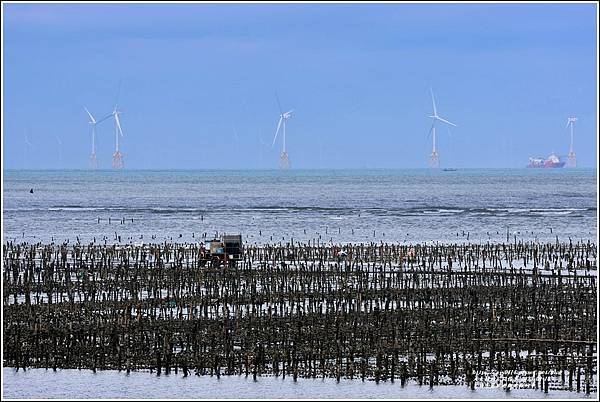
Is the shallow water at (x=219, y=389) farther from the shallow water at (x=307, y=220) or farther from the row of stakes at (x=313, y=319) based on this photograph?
the shallow water at (x=307, y=220)

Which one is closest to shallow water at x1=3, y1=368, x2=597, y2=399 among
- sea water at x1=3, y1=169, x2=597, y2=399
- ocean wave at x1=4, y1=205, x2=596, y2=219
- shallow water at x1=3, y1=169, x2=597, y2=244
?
sea water at x1=3, y1=169, x2=597, y2=399

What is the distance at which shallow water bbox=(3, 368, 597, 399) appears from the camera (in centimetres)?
3022

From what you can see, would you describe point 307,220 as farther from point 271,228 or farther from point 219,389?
point 219,389

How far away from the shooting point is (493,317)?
132ft

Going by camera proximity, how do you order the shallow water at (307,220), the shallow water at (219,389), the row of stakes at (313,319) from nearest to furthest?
the shallow water at (219,389)
the row of stakes at (313,319)
the shallow water at (307,220)

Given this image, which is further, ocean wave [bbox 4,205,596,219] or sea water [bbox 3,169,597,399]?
ocean wave [bbox 4,205,596,219]

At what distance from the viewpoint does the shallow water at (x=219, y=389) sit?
30.2 meters

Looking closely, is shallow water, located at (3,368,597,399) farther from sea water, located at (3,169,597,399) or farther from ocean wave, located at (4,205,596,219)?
ocean wave, located at (4,205,596,219)

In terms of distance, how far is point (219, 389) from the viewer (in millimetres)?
30812

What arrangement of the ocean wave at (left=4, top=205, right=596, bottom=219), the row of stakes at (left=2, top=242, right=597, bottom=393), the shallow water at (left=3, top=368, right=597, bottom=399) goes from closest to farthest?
the shallow water at (left=3, top=368, right=597, bottom=399), the row of stakes at (left=2, top=242, right=597, bottom=393), the ocean wave at (left=4, top=205, right=596, bottom=219)

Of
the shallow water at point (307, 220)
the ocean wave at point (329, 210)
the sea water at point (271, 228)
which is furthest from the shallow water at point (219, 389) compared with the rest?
the ocean wave at point (329, 210)

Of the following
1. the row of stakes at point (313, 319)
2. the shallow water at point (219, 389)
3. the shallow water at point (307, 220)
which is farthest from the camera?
the shallow water at point (307, 220)

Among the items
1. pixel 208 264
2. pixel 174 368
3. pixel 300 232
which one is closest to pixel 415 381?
pixel 174 368

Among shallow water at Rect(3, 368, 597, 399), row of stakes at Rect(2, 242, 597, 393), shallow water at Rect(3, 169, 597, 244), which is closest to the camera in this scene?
shallow water at Rect(3, 368, 597, 399)
